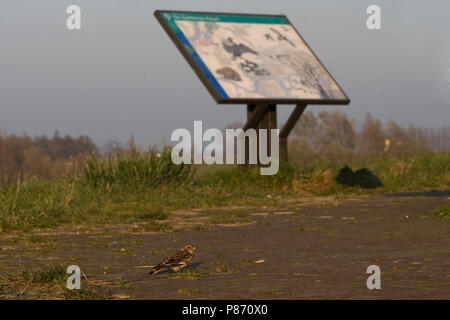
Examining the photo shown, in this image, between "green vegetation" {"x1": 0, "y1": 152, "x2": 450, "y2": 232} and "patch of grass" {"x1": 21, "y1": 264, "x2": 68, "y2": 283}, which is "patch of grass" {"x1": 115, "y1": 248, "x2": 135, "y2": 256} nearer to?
"patch of grass" {"x1": 21, "y1": 264, "x2": 68, "y2": 283}

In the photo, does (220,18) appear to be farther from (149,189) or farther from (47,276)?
(47,276)

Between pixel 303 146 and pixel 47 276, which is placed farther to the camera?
pixel 303 146

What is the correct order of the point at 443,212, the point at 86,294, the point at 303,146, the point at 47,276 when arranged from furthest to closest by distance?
the point at 303,146, the point at 443,212, the point at 47,276, the point at 86,294

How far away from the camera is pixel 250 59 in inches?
601

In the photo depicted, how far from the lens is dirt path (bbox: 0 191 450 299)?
486 centimetres

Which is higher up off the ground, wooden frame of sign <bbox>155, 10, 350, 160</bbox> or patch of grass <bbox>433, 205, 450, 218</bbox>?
wooden frame of sign <bbox>155, 10, 350, 160</bbox>

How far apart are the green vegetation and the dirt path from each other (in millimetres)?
919

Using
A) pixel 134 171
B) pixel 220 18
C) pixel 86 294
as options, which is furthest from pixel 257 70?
pixel 86 294

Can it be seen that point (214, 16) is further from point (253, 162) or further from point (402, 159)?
point (402, 159)

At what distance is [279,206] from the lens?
1217cm

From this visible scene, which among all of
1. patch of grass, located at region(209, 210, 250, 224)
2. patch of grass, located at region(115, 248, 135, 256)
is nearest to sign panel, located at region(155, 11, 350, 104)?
patch of grass, located at region(209, 210, 250, 224)

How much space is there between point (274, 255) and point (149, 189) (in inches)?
274
